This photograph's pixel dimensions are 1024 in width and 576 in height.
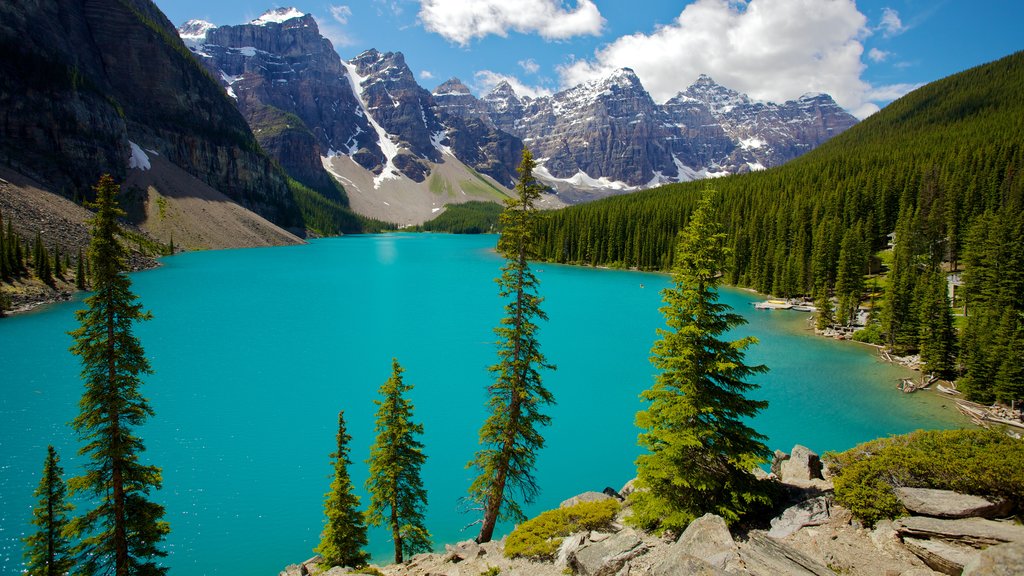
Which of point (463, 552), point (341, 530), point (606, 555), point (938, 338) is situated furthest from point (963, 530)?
point (938, 338)

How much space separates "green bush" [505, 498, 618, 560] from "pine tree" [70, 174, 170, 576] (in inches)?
410

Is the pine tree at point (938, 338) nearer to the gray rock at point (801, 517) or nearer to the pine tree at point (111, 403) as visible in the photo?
the gray rock at point (801, 517)

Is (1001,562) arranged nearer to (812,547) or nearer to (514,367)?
(812,547)

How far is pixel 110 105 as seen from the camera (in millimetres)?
125875

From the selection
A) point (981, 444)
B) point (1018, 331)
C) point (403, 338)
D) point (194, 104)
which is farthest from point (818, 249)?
point (194, 104)

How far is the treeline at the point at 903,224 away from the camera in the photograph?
1473 inches

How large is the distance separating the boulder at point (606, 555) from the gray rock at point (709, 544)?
1.26 m

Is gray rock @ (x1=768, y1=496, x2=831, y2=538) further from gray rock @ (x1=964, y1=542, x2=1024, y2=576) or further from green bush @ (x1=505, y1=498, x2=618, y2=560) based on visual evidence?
green bush @ (x1=505, y1=498, x2=618, y2=560)

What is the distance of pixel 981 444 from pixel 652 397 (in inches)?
322

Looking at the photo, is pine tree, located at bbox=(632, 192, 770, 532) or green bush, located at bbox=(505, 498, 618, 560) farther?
green bush, located at bbox=(505, 498, 618, 560)

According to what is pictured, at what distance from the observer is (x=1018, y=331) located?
97.4 ft

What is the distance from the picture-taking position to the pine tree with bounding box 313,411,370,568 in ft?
47.6

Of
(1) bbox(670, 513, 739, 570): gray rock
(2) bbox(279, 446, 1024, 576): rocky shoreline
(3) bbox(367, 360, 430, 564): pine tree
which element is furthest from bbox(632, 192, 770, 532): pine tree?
(3) bbox(367, 360, 430, 564): pine tree

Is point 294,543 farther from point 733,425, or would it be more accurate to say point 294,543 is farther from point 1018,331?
point 1018,331
